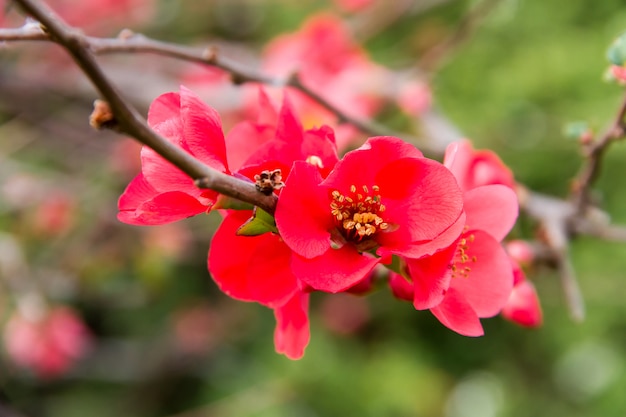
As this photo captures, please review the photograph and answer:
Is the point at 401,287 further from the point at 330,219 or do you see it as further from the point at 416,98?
the point at 416,98

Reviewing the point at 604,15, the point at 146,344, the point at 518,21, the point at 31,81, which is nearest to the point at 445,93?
the point at 518,21

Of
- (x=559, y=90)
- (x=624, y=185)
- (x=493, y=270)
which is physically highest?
(x=493, y=270)

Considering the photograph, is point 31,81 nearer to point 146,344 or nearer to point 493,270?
point 146,344

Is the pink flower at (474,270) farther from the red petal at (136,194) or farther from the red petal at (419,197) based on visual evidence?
the red petal at (136,194)

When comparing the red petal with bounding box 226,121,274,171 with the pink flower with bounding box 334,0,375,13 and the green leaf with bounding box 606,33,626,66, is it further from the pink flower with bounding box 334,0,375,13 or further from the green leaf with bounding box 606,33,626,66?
the pink flower with bounding box 334,0,375,13

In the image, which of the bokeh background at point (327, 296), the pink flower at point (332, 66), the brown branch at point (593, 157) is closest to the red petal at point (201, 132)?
the brown branch at point (593, 157)
